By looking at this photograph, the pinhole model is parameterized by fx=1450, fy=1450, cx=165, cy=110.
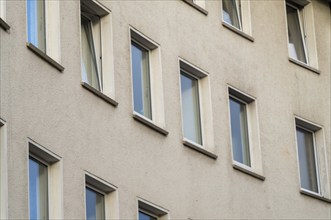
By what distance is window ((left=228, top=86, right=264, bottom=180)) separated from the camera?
113ft

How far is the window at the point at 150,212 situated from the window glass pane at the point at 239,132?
4422mm

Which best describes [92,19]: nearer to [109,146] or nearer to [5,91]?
[109,146]

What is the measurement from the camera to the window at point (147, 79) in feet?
101

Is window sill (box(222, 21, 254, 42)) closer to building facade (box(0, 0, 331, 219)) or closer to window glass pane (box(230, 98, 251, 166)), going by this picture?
building facade (box(0, 0, 331, 219))

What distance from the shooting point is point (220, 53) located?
113 ft

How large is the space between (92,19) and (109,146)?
3004 mm

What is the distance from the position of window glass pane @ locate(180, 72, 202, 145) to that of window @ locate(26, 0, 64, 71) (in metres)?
5.99

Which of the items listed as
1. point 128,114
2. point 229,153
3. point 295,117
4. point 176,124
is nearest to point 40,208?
point 128,114

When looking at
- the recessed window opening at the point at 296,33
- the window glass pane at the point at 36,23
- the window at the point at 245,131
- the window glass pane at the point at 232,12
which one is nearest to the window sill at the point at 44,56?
the window glass pane at the point at 36,23

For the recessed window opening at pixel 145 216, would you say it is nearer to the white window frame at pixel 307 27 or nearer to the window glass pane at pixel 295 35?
the window glass pane at pixel 295 35

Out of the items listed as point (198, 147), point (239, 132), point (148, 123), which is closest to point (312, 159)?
point (239, 132)

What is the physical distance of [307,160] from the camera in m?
37.1

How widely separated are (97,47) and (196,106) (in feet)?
14.3

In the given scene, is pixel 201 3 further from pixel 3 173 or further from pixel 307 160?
pixel 3 173
